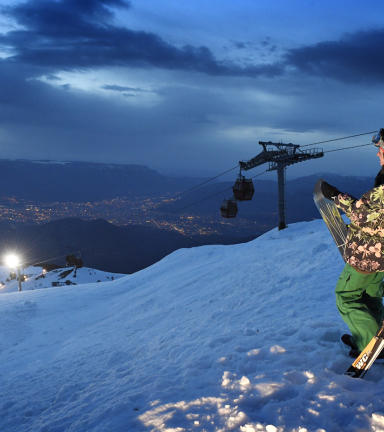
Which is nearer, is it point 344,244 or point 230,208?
point 344,244

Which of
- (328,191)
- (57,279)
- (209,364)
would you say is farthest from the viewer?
(57,279)

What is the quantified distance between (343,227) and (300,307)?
2931 mm

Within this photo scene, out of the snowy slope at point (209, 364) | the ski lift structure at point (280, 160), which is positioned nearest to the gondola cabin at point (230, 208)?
the ski lift structure at point (280, 160)

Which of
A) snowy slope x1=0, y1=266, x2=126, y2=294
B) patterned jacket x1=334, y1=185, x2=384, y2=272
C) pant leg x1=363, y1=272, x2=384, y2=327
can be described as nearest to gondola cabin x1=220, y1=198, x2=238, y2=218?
pant leg x1=363, y1=272, x2=384, y2=327

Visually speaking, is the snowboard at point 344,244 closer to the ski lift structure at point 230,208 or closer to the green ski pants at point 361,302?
the green ski pants at point 361,302

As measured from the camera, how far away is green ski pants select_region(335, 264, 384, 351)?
3174mm

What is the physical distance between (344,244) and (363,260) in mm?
317

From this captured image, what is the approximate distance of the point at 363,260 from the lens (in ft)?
9.96

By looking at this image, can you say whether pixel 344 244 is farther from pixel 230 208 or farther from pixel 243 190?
pixel 230 208

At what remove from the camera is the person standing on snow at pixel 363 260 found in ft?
9.39

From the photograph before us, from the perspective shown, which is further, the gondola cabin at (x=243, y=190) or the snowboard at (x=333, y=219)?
the gondola cabin at (x=243, y=190)

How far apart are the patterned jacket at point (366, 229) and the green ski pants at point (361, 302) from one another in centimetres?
19

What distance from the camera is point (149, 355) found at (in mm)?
5344

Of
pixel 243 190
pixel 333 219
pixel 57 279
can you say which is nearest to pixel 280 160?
pixel 243 190
